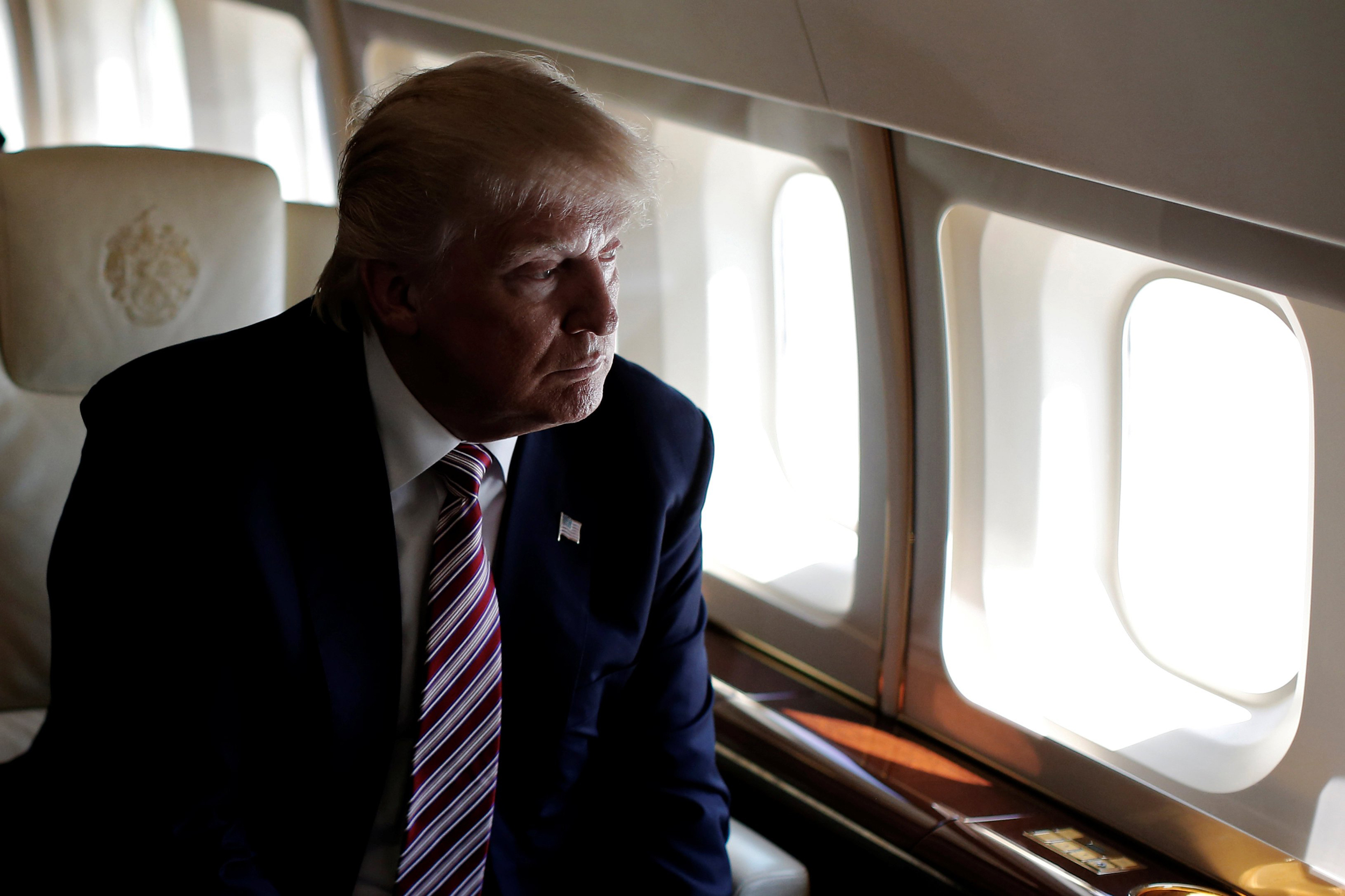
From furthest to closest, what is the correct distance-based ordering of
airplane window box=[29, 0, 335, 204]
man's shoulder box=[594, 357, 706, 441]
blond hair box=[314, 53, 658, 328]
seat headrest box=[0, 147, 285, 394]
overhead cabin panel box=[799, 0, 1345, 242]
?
1. airplane window box=[29, 0, 335, 204]
2. seat headrest box=[0, 147, 285, 394]
3. man's shoulder box=[594, 357, 706, 441]
4. blond hair box=[314, 53, 658, 328]
5. overhead cabin panel box=[799, 0, 1345, 242]

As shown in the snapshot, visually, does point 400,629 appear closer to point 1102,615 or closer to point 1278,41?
point 1278,41

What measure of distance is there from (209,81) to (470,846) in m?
3.98

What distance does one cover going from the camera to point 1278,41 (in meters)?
1.17

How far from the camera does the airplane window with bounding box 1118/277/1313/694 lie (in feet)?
6.50

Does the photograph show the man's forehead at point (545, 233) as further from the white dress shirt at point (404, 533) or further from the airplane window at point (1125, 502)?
the airplane window at point (1125, 502)

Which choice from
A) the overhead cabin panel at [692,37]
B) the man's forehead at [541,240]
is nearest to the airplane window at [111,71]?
the overhead cabin panel at [692,37]

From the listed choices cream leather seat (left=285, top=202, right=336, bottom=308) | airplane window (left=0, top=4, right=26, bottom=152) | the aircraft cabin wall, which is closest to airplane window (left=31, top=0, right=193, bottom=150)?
airplane window (left=0, top=4, right=26, bottom=152)

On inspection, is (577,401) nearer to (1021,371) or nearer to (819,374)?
(1021,371)

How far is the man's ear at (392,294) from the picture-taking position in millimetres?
1530

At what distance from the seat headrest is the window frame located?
4.30 feet

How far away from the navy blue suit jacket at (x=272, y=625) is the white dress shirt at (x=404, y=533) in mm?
39

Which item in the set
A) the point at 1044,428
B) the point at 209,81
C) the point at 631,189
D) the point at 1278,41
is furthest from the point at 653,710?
the point at 209,81

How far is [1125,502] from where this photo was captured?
7.39ft

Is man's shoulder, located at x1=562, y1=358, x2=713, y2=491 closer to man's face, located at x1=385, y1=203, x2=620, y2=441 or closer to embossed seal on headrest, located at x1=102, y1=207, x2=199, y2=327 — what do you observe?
man's face, located at x1=385, y1=203, x2=620, y2=441
